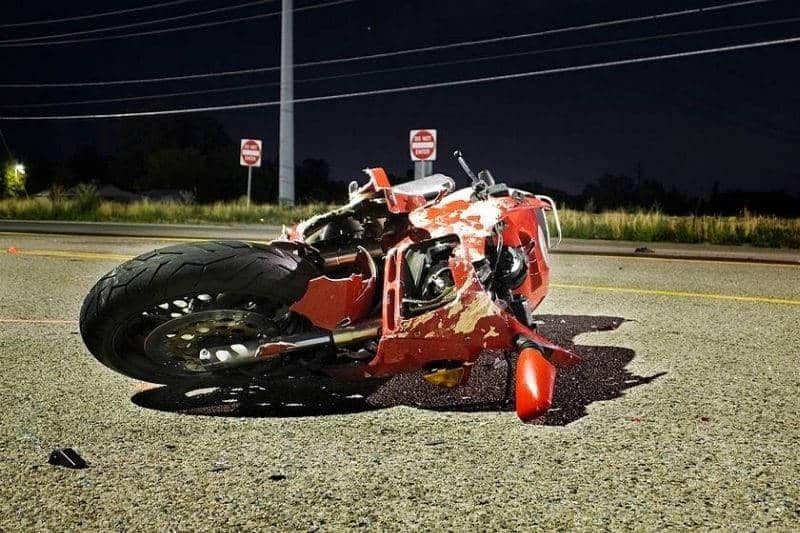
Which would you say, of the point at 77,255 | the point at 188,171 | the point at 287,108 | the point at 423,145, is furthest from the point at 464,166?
the point at 188,171

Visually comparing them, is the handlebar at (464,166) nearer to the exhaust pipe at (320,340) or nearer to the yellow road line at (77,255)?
the exhaust pipe at (320,340)

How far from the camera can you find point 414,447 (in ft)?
11.1

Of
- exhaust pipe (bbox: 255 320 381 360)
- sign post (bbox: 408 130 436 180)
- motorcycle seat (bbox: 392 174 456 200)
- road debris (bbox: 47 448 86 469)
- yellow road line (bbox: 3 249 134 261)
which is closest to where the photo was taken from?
road debris (bbox: 47 448 86 469)

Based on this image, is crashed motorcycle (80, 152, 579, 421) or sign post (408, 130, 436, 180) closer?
crashed motorcycle (80, 152, 579, 421)

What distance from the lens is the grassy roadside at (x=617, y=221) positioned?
19.0 m

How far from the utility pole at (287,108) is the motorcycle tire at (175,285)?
30.0 m

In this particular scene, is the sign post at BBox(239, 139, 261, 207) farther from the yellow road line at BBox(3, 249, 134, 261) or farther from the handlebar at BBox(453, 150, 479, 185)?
the handlebar at BBox(453, 150, 479, 185)

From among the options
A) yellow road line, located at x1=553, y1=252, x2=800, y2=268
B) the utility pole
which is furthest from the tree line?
yellow road line, located at x1=553, y1=252, x2=800, y2=268

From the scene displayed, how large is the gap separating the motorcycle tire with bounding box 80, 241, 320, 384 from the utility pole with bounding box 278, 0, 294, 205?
29996 mm

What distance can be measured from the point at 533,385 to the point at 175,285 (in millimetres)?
1623

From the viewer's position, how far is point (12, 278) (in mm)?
9172

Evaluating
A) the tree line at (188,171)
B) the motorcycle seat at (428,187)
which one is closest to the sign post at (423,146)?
the motorcycle seat at (428,187)

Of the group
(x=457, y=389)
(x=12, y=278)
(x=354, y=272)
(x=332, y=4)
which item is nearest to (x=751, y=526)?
(x=457, y=389)

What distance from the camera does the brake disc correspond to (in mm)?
3691
